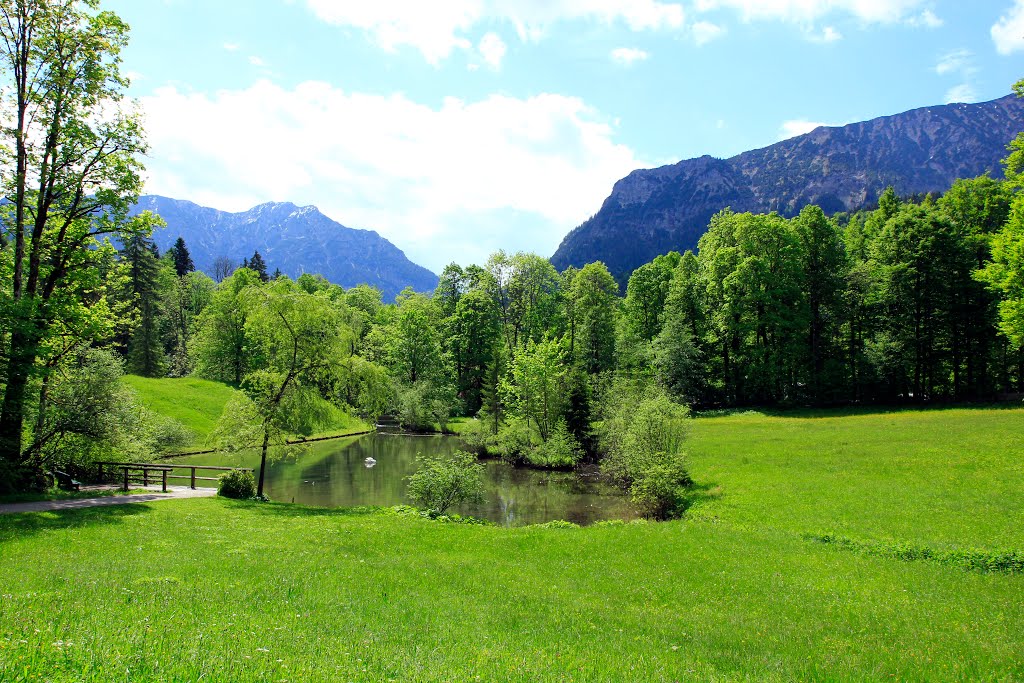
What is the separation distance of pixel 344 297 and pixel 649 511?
80210 millimetres

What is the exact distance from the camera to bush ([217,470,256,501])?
2359 cm

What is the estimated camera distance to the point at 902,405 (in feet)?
147

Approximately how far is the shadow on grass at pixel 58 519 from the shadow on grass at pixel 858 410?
1786 inches

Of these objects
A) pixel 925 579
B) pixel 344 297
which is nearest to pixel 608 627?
pixel 925 579

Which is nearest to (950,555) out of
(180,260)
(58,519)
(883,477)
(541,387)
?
(883,477)

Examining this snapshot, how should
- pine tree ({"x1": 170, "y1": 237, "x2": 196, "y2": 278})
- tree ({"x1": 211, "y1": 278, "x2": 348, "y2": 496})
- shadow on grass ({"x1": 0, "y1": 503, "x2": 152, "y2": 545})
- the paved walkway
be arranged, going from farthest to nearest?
pine tree ({"x1": 170, "y1": 237, "x2": 196, "y2": 278}), tree ({"x1": 211, "y1": 278, "x2": 348, "y2": 496}), the paved walkway, shadow on grass ({"x1": 0, "y1": 503, "x2": 152, "y2": 545})

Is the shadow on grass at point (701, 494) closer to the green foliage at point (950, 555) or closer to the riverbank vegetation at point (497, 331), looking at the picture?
the riverbank vegetation at point (497, 331)

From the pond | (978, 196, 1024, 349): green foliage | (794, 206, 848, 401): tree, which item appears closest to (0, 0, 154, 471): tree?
the pond

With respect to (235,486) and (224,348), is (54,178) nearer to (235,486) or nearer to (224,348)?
(235,486)

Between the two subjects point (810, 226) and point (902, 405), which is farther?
point (810, 226)

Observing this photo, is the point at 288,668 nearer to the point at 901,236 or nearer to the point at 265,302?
the point at 265,302

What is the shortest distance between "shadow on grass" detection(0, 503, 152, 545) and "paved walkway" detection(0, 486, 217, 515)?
74 cm

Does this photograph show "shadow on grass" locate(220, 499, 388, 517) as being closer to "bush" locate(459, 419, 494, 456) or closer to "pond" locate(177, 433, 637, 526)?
"pond" locate(177, 433, 637, 526)

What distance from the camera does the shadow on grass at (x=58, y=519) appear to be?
13.6 m
